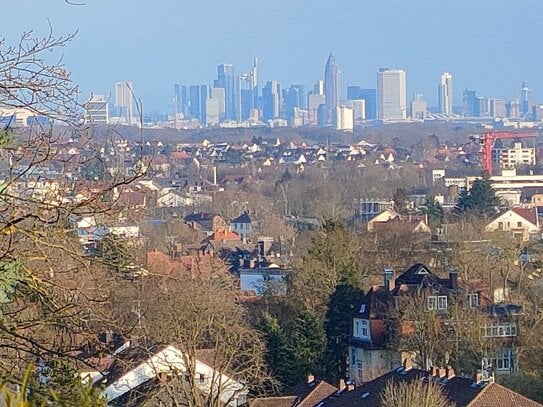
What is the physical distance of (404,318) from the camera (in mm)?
22094

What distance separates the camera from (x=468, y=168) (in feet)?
272

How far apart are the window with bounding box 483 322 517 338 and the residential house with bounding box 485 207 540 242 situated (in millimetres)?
20001

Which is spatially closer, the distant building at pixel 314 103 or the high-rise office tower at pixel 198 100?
the distant building at pixel 314 103

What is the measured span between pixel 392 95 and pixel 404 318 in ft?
565

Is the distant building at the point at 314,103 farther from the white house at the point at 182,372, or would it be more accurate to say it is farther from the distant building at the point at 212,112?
the white house at the point at 182,372

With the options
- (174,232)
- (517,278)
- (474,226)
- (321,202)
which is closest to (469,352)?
(517,278)

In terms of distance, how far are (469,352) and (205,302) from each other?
390 cm

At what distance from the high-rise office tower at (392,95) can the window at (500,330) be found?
171m

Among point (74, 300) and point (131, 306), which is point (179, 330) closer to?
point (131, 306)

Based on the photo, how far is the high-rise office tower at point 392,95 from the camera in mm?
192750

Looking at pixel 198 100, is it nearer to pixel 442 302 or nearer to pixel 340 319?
pixel 340 319

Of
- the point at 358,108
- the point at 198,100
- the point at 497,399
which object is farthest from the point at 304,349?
the point at 198,100

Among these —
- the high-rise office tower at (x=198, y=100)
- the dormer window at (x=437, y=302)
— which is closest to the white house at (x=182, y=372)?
the dormer window at (x=437, y=302)

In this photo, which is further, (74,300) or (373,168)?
(373,168)
